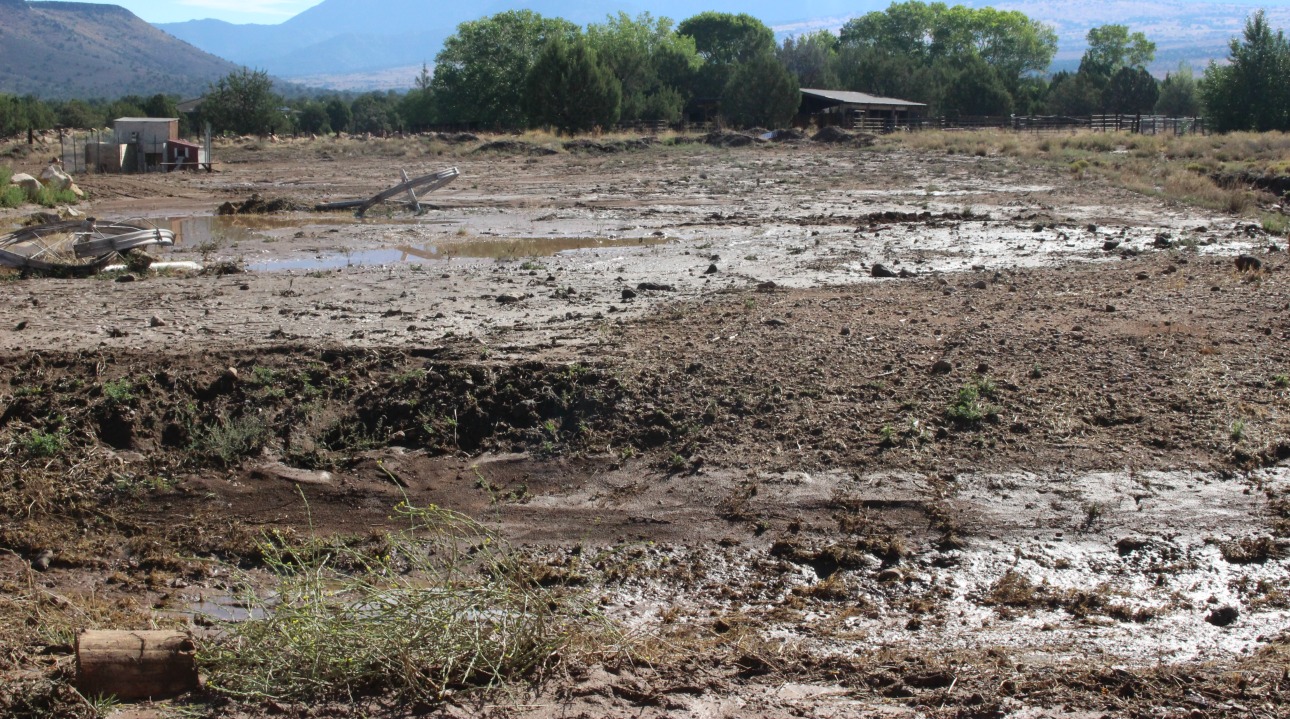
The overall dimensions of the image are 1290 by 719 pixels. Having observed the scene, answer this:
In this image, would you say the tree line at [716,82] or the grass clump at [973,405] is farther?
the tree line at [716,82]

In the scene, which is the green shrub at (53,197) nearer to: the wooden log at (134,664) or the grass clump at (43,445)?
the grass clump at (43,445)

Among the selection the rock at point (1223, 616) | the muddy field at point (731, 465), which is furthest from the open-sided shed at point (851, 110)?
the rock at point (1223, 616)

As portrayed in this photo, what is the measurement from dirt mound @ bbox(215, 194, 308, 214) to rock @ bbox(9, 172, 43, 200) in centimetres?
387

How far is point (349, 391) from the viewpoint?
782 cm

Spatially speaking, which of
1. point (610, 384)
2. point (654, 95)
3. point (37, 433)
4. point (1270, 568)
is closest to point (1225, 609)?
point (1270, 568)

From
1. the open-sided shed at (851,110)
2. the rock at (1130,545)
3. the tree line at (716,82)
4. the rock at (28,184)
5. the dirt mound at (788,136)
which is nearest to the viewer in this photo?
the rock at (1130,545)

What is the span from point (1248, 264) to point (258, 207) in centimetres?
1784

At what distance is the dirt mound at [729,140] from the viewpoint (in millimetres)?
47469

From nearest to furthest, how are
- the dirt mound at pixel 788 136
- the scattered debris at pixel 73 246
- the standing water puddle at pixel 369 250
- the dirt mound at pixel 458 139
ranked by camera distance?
1. the scattered debris at pixel 73 246
2. the standing water puddle at pixel 369 250
3. the dirt mound at pixel 788 136
4. the dirt mound at pixel 458 139

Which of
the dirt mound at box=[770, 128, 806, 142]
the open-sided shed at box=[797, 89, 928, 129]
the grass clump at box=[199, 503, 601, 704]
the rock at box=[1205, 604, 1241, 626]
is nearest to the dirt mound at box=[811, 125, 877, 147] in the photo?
the dirt mound at box=[770, 128, 806, 142]

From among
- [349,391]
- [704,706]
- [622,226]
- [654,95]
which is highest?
[654,95]

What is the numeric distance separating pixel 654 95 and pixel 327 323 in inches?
2460

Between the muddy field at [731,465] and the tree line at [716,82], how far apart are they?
1881 inches

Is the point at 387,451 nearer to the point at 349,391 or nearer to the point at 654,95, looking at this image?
the point at 349,391
